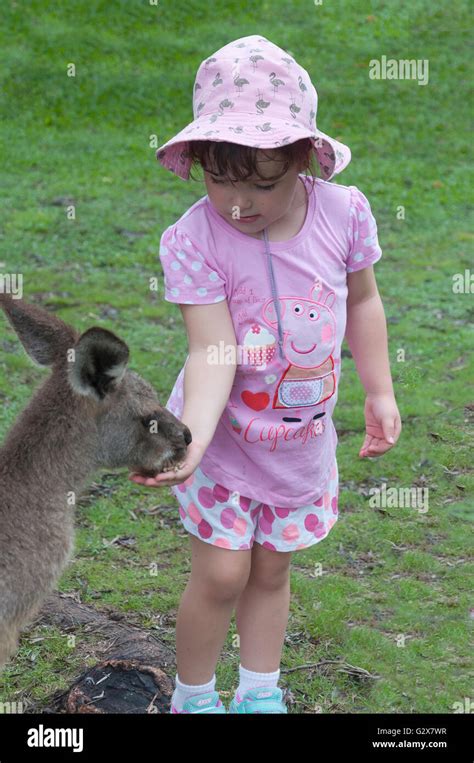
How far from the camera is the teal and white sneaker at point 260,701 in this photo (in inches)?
151

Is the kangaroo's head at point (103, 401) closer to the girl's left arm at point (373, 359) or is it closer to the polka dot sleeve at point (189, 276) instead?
the polka dot sleeve at point (189, 276)

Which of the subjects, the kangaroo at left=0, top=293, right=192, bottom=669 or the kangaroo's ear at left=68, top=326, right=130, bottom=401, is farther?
the kangaroo at left=0, top=293, right=192, bottom=669

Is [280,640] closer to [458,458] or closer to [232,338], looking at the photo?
[232,338]

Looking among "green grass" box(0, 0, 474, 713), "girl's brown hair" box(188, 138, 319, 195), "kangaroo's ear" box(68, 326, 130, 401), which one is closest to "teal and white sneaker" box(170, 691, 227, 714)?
"green grass" box(0, 0, 474, 713)

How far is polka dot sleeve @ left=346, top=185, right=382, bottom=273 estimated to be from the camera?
3617 millimetres

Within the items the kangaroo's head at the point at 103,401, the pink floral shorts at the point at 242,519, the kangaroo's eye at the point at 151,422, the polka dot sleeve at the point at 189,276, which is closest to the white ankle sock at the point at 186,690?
the pink floral shorts at the point at 242,519

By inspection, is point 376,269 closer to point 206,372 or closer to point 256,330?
point 256,330

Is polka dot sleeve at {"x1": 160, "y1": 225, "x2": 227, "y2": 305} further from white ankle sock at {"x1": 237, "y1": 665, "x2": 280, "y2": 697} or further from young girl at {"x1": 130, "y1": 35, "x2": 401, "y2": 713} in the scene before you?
white ankle sock at {"x1": 237, "y1": 665, "x2": 280, "y2": 697}

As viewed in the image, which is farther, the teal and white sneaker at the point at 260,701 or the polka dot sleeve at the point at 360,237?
the teal and white sneaker at the point at 260,701

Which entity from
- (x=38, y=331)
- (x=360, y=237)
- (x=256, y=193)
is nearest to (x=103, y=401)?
(x=38, y=331)

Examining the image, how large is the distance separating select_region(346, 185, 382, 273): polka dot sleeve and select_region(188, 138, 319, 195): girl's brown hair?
0.31 meters
